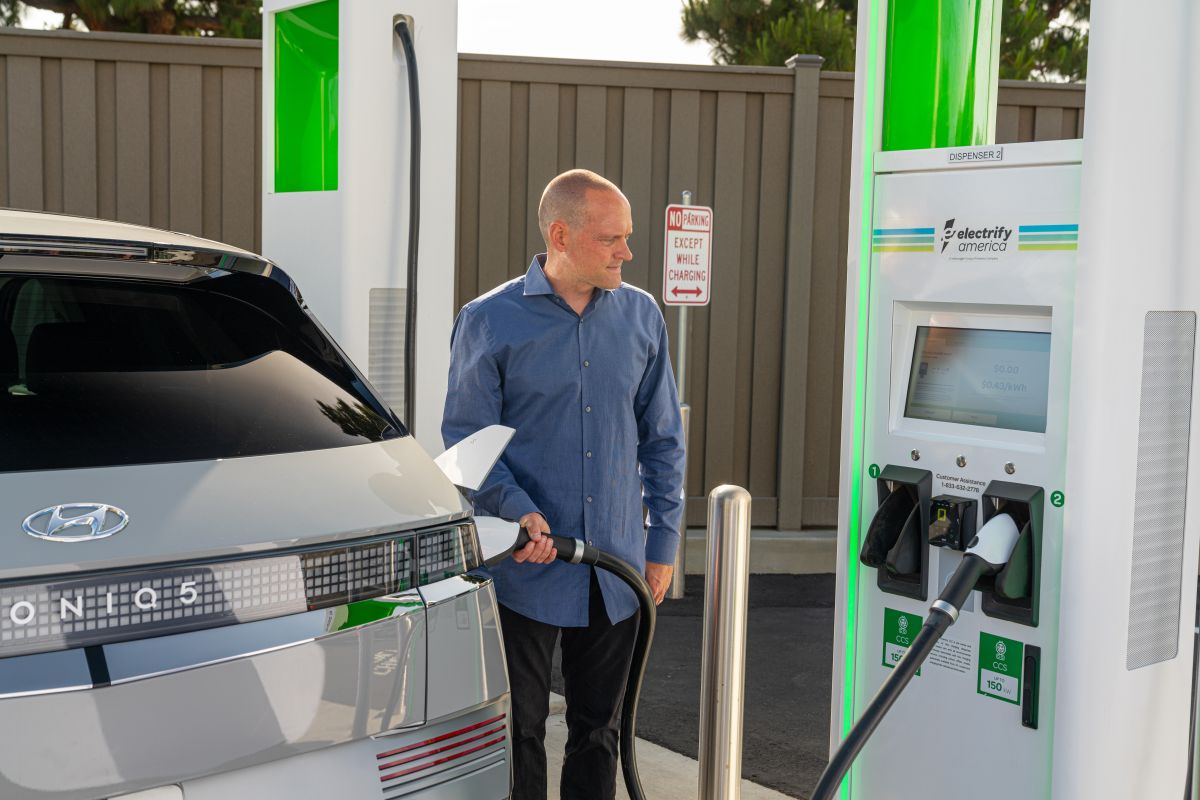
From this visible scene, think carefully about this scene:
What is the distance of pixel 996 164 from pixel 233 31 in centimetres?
1165

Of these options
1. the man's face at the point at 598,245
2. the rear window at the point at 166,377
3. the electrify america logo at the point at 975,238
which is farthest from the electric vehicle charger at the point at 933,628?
the man's face at the point at 598,245

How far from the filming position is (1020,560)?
2705 millimetres

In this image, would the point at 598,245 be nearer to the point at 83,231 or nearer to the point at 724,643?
the point at 724,643

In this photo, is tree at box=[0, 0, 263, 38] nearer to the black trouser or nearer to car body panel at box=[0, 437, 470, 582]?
the black trouser

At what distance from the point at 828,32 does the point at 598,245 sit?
13.4 m

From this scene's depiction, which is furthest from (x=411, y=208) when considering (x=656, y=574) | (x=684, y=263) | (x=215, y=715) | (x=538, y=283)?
(x=684, y=263)

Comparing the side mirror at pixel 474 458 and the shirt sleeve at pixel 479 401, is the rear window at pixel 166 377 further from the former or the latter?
the shirt sleeve at pixel 479 401

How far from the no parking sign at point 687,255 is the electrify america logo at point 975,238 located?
13.2 feet

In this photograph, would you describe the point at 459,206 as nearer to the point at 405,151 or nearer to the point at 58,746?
the point at 405,151

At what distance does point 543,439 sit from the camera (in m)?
3.43

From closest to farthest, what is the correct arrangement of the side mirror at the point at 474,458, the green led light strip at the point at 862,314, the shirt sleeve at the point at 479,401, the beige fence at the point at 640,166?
the side mirror at the point at 474,458 < the green led light strip at the point at 862,314 < the shirt sleeve at the point at 479,401 < the beige fence at the point at 640,166

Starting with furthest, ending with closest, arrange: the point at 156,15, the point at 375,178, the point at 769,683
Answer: the point at 156,15
the point at 769,683
the point at 375,178

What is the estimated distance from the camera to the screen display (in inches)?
107

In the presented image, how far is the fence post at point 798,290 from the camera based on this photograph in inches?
311
